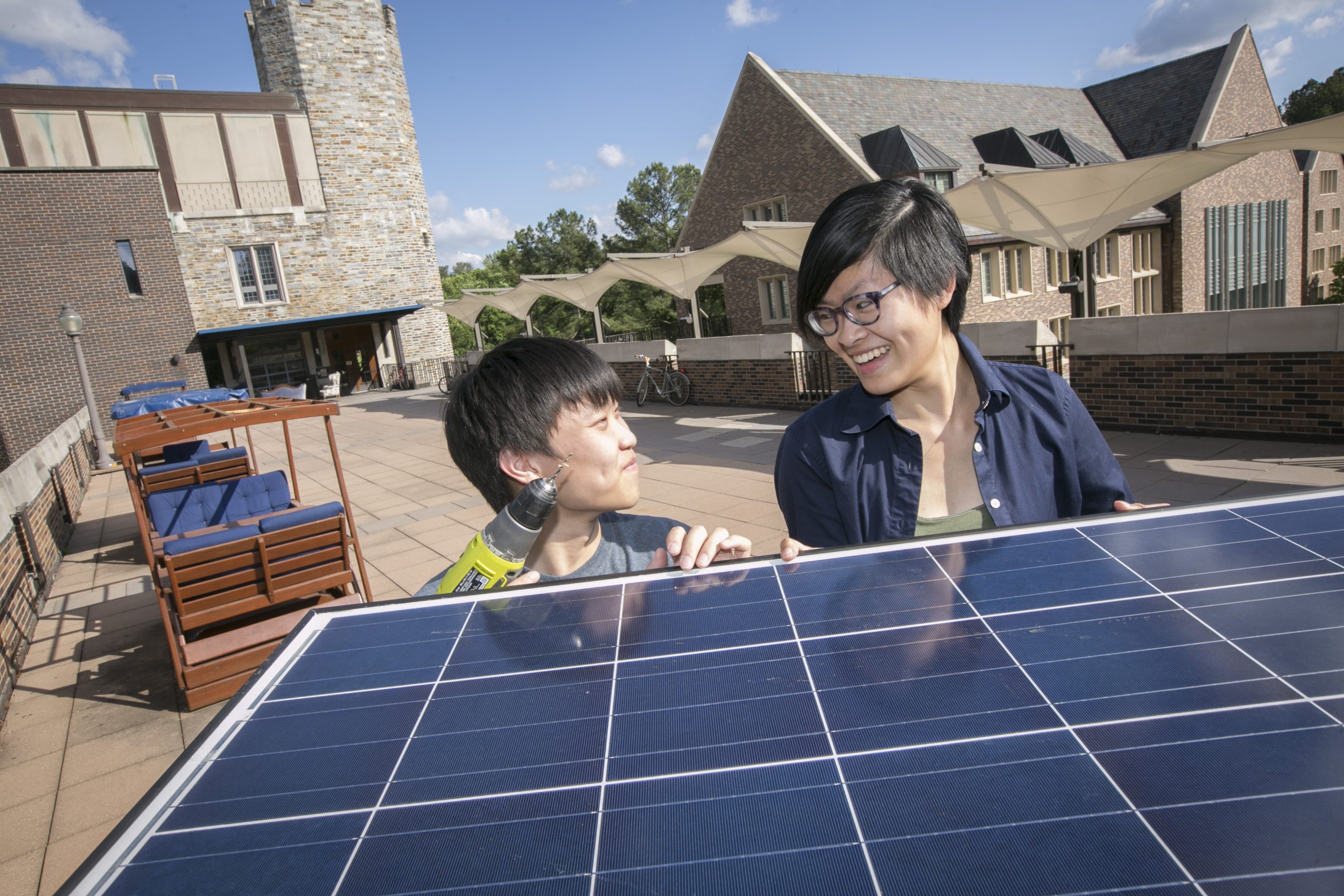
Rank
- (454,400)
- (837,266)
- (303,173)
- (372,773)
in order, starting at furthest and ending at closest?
(303,173) → (454,400) → (837,266) → (372,773)

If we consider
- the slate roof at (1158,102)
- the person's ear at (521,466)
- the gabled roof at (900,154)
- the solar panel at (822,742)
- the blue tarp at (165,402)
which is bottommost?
the solar panel at (822,742)

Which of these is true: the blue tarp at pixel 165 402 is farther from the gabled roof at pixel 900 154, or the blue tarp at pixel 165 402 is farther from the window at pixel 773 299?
the gabled roof at pixel 900 154

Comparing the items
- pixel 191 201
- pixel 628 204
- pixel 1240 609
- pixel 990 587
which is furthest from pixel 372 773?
pixel 628 204

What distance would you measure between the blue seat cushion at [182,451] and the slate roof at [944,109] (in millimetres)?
26327

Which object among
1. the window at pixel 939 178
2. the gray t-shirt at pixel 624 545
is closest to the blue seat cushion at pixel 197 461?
the gray t-shirt at pixel 624 545

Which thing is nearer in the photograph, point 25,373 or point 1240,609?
point 1240,609

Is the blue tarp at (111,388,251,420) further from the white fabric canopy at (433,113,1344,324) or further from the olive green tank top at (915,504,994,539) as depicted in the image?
the olive green tank top at (915,504,994,539)

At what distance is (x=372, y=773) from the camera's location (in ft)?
3.39

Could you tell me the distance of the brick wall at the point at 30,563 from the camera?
20.2 ft

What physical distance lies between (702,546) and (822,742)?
796 millimetres

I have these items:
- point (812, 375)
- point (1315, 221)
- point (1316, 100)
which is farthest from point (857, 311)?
point (1316, 100)

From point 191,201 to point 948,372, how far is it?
37600 mm

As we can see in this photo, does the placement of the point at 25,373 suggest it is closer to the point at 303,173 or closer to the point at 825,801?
the point at 303,173

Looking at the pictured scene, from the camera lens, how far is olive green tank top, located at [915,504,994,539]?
212 centimetres
